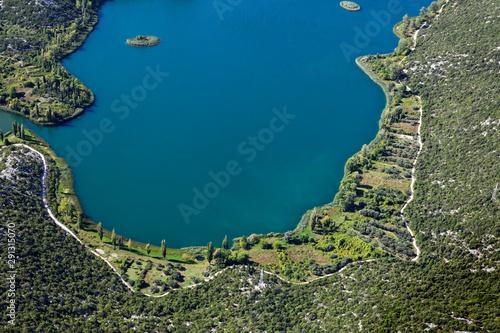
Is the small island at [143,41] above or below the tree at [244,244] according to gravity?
above

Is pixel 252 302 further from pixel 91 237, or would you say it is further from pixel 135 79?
pixel 135 79

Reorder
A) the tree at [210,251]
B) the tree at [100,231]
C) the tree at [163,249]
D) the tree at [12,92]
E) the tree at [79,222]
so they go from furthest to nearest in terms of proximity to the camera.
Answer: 1. the tree at [12,92]
2. the tree at [79,222]
3. the tree at [100,231]
4. the tree at [163,249]
5. the tree at [210,251]

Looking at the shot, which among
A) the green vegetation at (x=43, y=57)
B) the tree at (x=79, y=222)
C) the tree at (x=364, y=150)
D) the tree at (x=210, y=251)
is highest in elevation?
the tree at (x=364, y=150)

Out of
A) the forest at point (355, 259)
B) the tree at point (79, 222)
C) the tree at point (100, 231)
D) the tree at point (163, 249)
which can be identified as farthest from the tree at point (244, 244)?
the tree at point (79, 222)

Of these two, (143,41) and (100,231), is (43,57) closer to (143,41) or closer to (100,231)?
(143,41)

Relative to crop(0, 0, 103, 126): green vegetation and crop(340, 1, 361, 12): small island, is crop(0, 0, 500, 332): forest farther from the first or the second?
crop(340, 1, 361, 12): small island

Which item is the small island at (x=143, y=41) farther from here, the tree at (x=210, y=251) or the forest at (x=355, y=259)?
the tree at (x=210, y=251)
